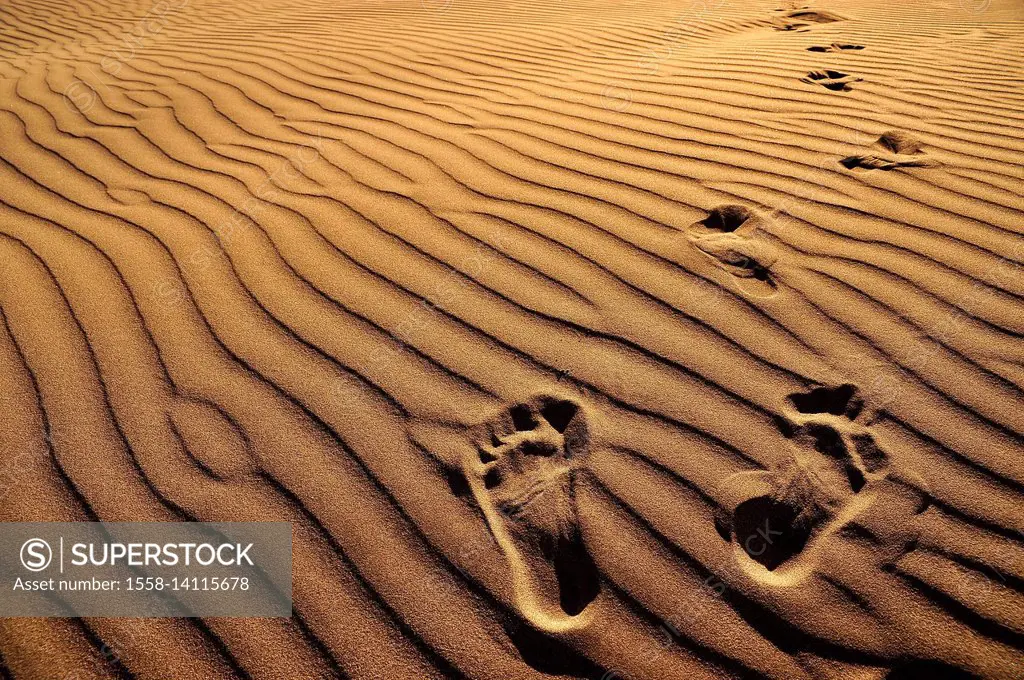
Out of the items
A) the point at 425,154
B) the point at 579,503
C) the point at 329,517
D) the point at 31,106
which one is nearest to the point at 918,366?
the point at 579,503

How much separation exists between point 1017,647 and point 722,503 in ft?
1.93

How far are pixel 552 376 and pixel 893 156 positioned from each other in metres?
1.92

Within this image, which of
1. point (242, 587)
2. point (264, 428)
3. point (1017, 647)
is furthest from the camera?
point (264, 428)

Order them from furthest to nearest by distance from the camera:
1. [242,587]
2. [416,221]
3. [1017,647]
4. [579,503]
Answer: [416,221] < [579,503] < [242,587] < [1017,647]

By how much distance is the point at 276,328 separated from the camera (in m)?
1.84

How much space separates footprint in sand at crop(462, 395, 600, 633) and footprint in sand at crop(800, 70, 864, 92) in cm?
273

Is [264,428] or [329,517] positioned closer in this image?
[329,517]

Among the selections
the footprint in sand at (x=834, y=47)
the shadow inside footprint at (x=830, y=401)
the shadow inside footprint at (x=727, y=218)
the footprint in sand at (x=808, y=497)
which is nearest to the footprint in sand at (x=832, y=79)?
the footprint in sand at (x=834, y=47)

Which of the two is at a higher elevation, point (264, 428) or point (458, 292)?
point (458, 292)

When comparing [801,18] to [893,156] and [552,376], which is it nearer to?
[893,156]

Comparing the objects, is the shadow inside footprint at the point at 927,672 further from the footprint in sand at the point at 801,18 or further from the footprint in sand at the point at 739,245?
the footprint in sand at the point at 801,18

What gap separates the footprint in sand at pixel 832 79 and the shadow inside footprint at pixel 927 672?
2.94 metres

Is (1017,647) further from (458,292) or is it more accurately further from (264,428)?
(264,428)

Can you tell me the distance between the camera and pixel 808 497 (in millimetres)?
1378
